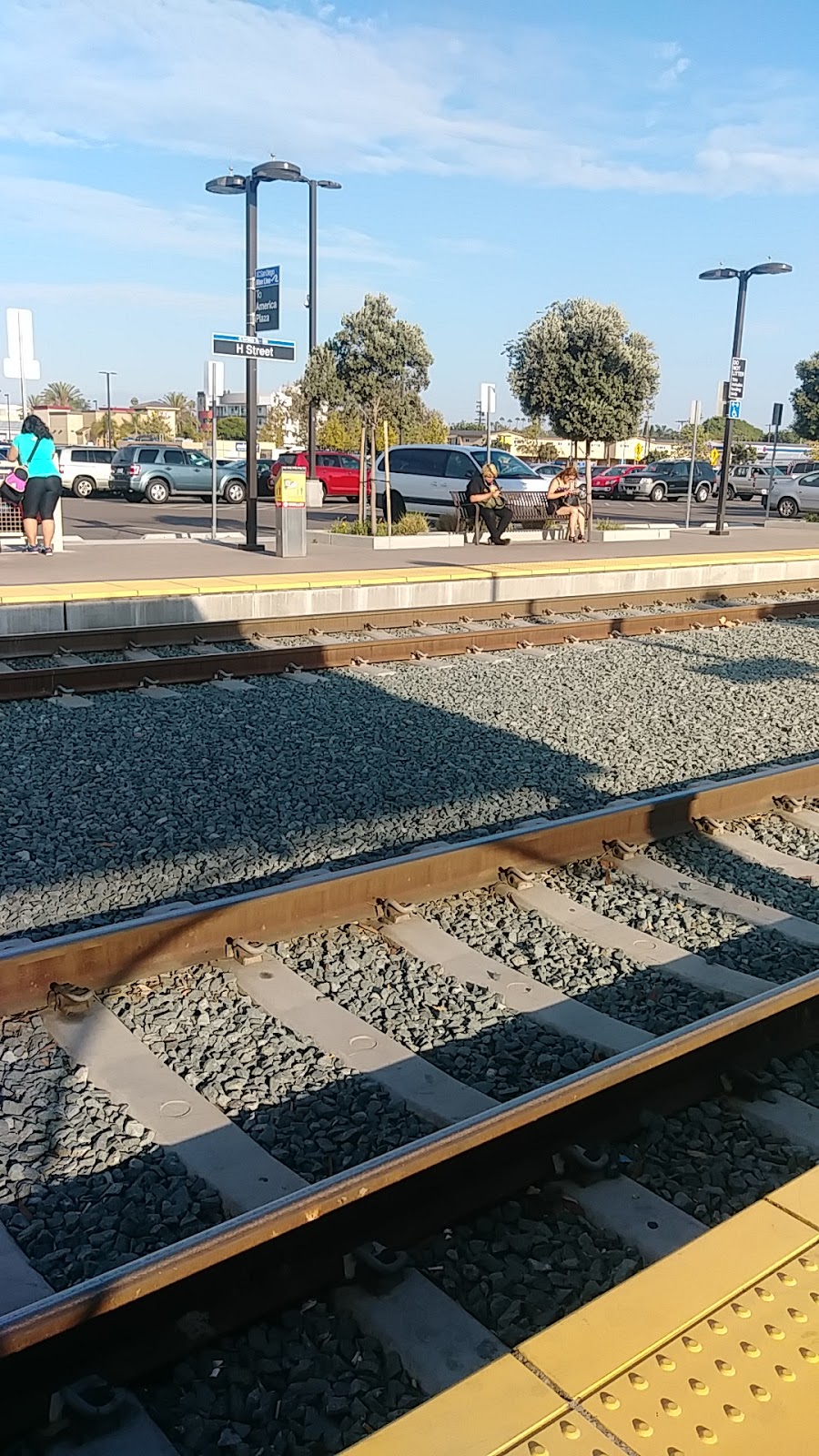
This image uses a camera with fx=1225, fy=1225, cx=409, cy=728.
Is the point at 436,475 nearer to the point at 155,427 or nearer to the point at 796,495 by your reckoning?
the point at 796,495

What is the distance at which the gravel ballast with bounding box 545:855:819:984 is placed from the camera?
14.4 feet

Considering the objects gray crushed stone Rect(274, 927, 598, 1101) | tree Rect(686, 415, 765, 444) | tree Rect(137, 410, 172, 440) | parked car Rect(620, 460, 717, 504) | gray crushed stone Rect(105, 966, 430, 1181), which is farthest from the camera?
tree Rect(686, 415, 765, 444)

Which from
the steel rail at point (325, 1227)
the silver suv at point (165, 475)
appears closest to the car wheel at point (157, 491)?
the silver suv at point (165, 475)

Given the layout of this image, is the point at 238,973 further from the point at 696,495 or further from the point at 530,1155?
the point at 696,495

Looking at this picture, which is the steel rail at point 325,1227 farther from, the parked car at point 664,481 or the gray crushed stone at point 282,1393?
the parked car at point 664,481

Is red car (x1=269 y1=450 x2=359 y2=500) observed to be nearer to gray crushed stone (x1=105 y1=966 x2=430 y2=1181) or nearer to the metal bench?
the metal bench

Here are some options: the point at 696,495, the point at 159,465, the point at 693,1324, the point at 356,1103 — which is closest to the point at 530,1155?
the point at 356,1103

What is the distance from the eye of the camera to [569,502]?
23.1 metres

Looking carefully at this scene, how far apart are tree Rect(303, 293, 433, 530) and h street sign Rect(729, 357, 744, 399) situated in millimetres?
5837

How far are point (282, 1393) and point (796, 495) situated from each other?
124 ft

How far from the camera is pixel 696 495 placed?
156ft

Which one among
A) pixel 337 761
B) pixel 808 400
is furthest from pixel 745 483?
pixel 337 761

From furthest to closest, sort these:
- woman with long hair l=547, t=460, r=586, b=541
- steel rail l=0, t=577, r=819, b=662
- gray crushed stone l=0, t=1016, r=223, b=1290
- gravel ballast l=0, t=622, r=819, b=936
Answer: woman with long hair l=547, t=460, r=586, b=541 < steel rail l=0, t=577, r=819, b=662 < gravel ballast l=0, t=622, r=819, b=936 < gray crushed stone l=0, t=1016, r=223, b=1290

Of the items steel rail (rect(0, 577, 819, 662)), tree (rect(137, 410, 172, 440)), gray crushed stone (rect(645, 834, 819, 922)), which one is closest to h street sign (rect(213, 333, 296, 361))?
steel rail (rect(0, 577, 819, 662))
